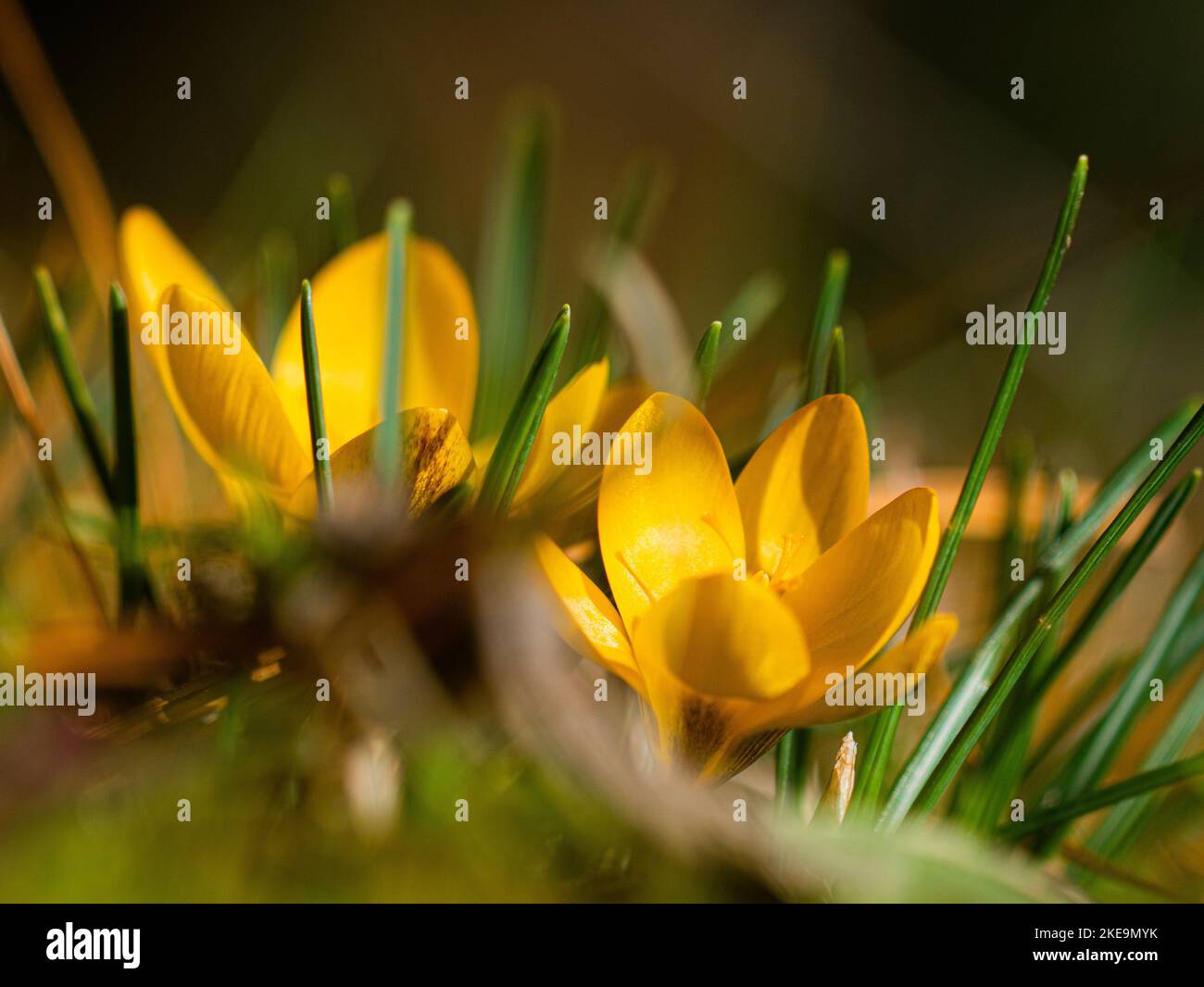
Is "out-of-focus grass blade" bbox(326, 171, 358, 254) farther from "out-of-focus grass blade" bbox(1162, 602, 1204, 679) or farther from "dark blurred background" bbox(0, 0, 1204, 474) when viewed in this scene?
"out-of-focus grass blade" bbox(1162, 602, 1204, 679)

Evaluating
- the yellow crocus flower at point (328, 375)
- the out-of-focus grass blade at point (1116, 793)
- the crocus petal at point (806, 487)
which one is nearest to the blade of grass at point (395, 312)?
the yellow crocus flower at point (328, 375)

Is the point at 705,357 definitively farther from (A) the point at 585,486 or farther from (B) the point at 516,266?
(B) the point at 516,266

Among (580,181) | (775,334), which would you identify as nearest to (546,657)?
(775,334)

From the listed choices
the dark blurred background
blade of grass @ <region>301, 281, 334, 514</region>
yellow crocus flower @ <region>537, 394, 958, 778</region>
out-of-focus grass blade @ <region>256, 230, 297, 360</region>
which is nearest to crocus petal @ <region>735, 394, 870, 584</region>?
yellow crocus flower @ <region>537, 394, 958, 778</region>

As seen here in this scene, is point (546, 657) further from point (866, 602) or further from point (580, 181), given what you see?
point (580, 181)

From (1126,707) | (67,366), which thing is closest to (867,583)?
(1126,707)
